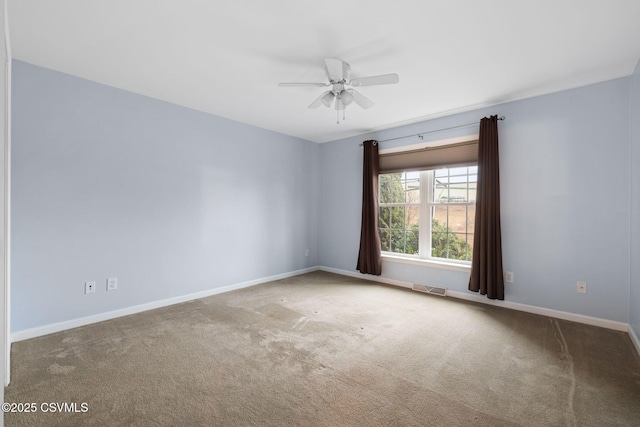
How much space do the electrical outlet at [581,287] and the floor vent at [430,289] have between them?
4.58 feet

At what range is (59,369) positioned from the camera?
2213 mm

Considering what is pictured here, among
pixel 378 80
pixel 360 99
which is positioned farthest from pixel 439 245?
pixel 378 80

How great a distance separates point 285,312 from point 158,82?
2833mm

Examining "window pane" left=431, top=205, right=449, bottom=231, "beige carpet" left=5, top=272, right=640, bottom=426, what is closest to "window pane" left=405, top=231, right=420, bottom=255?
"window pane" left=431, top=205, right=449, bottom=231

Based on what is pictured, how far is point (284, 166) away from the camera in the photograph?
200 inches

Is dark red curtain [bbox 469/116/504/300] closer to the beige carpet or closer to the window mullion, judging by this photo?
the beige carpet

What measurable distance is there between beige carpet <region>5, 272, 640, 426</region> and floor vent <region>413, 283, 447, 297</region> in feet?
2.12

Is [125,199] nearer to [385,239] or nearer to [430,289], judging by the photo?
[385,239]

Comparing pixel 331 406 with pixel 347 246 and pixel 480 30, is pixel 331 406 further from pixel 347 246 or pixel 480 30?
pixel 347 246

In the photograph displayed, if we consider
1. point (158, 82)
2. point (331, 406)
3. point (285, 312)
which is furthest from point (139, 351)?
point (158, 82)

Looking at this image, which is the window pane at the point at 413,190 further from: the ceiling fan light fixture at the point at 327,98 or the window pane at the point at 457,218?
the ceiling fan light fixture at the point at 327,98

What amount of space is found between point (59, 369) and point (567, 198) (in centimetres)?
486

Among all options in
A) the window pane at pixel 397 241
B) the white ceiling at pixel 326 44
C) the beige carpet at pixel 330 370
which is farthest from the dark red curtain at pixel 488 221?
the window pane at pixel 397 241

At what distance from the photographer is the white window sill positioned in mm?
3954
